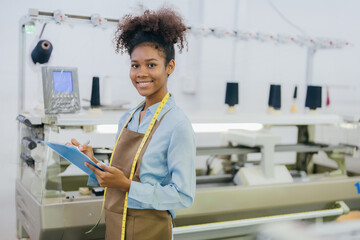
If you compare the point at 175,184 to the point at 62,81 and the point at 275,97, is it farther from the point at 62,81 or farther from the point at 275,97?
the point at 275,97

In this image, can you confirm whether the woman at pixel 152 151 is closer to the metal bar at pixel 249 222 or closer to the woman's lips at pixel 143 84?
the woman's lips at pixel 143 84

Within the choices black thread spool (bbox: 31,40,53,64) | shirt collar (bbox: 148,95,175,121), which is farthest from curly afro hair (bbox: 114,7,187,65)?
black thread spool (bbox: 31,40,53,64)

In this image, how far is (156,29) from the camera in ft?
4.02

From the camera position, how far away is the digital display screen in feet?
6.75

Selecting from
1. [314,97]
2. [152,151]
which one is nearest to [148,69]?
[152,151]

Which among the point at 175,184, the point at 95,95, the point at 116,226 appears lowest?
the point at 116,226

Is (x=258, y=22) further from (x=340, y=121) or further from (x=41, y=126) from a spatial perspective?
(x=41, y=126)

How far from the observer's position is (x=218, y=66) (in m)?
4.39

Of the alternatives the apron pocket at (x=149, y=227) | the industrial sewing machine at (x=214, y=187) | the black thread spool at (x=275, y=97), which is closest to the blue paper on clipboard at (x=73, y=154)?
the apron pocket at (x=149, y=227)

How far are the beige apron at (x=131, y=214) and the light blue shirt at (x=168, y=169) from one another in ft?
0.11

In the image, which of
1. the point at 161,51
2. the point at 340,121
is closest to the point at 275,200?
the point at 340,121

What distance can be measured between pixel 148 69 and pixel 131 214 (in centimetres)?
46

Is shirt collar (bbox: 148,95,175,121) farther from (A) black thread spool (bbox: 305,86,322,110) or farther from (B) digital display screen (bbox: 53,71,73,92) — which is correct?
(A) black thread spool (bbox: 305,86,322,110)

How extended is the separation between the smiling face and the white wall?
2294 mm
